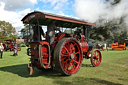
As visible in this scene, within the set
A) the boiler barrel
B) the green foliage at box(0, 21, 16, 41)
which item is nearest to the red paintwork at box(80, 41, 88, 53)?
the boiler barrel

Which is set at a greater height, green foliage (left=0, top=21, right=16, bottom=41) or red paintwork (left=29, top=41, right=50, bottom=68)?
green foliage (left=0, top=21, right=16, bottom=41)

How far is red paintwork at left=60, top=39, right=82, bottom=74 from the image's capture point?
466 cm

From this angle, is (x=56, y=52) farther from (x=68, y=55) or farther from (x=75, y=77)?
(x=75, y=77)

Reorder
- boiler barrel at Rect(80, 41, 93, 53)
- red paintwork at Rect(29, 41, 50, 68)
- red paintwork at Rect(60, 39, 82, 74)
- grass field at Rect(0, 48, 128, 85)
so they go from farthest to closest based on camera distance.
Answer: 1. boiler barrel at Rect(80, 41, 93, 53)
2. red paintwork at Rect(60, 39, 82, 74)
3. red paintwork at Rect(29, 41, 50, 68)
4. grass field at Rect(0, 48, 128, 85)

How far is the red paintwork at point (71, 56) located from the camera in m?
4.66

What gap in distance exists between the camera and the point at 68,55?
474 cm

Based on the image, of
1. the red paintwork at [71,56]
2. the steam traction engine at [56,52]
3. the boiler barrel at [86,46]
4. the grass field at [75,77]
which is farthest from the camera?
the boiler barrel at [86,46]

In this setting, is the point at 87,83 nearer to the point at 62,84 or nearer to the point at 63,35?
the point at 62,84

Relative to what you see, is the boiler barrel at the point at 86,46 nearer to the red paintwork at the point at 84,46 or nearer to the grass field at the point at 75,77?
the red paintwork at the point at 84,46

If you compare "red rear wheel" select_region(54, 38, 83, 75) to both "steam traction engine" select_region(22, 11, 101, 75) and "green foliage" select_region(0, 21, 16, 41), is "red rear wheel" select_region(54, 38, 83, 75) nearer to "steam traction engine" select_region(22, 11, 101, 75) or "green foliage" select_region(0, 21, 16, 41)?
"steam traction engine" select_region(22, 11, 101, 75)

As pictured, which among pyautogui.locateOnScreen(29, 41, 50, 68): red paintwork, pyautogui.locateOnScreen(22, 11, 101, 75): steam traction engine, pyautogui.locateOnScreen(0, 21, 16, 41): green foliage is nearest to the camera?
pyautogui.locateOnScreen(22, 11, 101, 75): steam traction engine

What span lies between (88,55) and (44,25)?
2.72m

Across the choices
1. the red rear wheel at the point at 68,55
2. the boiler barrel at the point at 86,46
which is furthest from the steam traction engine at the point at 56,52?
the boiler barrel at the point at 86,46

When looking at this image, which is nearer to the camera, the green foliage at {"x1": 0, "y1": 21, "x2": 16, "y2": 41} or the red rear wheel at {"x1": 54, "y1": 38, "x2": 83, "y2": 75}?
the red rear wheel at {"x1": 54, "y1": 38, "x2": 83, "y2": 75}
